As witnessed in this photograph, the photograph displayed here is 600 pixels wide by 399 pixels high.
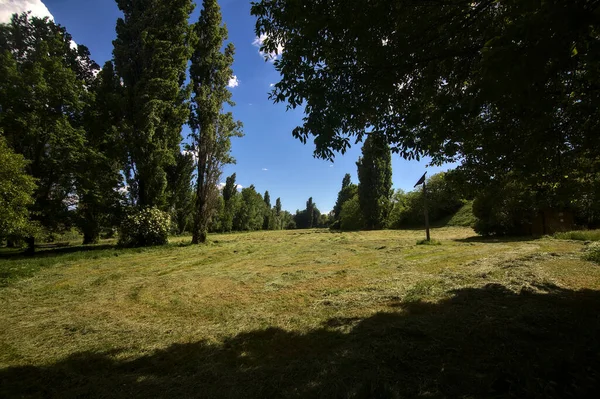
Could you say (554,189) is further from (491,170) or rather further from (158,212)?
(158,212)

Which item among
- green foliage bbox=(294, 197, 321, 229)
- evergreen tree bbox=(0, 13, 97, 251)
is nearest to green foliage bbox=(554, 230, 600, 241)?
evergreen tree bbox=(0, 13, 97, 251)

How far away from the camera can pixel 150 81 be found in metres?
15.0

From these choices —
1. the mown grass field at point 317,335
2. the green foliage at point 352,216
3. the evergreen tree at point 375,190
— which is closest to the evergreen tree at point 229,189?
the green foliage at point 352,216

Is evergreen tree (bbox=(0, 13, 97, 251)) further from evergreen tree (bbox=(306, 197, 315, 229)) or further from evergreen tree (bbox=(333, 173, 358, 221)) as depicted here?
evergreen tree (bbox=(306, 197, 315, 229))

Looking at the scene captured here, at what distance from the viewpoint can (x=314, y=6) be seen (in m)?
3.18

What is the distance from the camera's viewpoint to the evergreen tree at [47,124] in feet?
42.9

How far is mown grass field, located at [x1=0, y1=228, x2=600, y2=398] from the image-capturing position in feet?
7.25

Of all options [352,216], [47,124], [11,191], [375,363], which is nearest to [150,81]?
[47,124]

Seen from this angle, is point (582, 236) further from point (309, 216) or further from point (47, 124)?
point (309, 216)

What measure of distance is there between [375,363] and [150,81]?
17.7 m

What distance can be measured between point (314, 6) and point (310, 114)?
1.26 metres

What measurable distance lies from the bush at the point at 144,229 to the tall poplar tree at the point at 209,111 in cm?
210

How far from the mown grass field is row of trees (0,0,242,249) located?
1024 centimetres

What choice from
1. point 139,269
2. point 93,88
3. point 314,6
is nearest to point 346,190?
point 93,88
